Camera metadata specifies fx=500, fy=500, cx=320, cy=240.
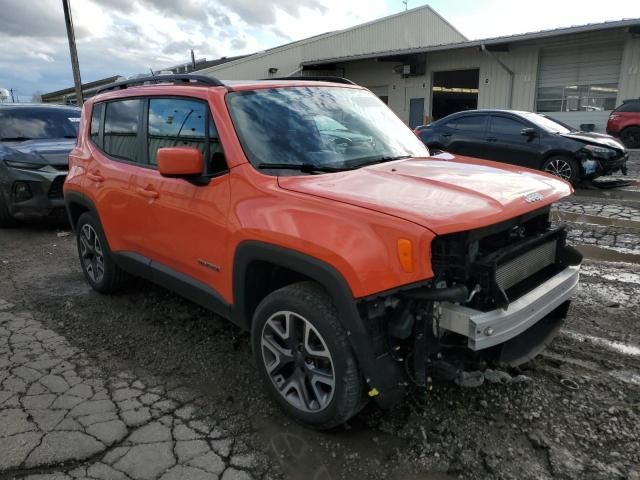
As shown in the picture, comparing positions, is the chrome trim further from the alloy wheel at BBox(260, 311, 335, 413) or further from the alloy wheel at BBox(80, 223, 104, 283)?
the alloy wheel at BBox(80, 223, 104, 283)

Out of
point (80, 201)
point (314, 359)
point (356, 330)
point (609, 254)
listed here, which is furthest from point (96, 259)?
point (609, 254)

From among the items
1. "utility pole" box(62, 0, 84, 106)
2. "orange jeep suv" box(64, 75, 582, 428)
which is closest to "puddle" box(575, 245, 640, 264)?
"orange jeep suv" box(64, 75, 582, 428)

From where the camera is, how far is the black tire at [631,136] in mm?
14970

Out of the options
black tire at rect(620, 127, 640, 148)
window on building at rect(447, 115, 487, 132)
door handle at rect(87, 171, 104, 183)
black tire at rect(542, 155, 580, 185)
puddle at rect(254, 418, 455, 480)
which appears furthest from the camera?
black tire at rect(620, 127, 640, 148)

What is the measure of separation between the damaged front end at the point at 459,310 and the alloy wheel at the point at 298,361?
1.20 ft

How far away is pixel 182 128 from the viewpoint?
3418 millimetres

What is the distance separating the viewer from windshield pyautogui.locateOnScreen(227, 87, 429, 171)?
3000 millimetres

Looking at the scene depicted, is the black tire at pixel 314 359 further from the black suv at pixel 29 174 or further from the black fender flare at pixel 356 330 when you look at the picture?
the black suv at pixel 29 174

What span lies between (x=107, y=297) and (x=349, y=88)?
2951 millimetres

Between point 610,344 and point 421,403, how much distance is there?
5.25 ft

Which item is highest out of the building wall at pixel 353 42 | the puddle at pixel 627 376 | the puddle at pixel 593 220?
the building wall at pixel 353 42

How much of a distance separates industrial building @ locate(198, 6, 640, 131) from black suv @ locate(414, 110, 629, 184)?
2.76m

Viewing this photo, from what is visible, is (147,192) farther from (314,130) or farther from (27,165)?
(27,165)

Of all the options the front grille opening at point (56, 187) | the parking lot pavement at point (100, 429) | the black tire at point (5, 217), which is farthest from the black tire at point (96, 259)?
the black tire at point (5, 217)
